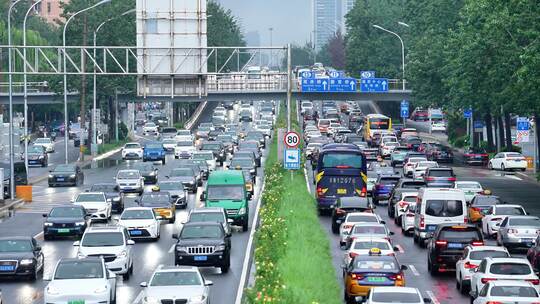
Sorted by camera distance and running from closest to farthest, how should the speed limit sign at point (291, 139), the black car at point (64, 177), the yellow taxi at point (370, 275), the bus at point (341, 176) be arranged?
the yellow taxi at point (370, 275) → the speed limit sign at point (291, 139) → the bus at point (341, 176) → the black car at point (64, 177)

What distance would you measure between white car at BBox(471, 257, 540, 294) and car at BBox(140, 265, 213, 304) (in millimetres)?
7129

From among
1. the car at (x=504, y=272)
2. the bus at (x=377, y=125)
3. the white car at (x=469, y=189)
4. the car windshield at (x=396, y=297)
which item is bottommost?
the white car at (x=469, y=189)

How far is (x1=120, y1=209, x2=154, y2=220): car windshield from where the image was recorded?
54250 mm

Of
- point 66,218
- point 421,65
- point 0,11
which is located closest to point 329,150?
point 66,218

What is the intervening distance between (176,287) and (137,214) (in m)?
21.2

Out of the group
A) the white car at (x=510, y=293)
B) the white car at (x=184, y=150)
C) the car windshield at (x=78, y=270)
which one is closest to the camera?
the white car at (x=510, y=293)

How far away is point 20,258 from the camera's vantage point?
138 feet

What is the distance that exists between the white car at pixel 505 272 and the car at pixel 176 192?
34.7m

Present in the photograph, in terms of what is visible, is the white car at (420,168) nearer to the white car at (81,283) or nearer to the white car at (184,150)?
the white car at (184,150)

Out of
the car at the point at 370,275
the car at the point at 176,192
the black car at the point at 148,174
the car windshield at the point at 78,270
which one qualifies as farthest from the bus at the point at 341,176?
the car windshield at the point at 78,270

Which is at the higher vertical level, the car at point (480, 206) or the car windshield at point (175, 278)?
the car windshield at point (175, 278)

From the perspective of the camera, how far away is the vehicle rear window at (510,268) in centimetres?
3566

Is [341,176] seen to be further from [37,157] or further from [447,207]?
[37,157]

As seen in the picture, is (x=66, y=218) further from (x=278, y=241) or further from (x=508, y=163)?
A: (x=508, y=163)
